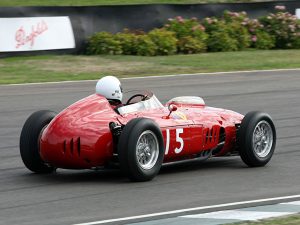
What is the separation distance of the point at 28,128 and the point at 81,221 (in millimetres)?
2484

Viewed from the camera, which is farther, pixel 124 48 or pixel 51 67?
pixel 124 48

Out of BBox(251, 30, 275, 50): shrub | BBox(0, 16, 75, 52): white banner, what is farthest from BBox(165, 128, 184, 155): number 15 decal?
BBox(251, 30, 275, 50): shrub

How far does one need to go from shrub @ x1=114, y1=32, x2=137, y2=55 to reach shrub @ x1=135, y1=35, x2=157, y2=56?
0.11m

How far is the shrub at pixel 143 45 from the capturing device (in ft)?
78.5

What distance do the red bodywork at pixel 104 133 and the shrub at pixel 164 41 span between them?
14.0m

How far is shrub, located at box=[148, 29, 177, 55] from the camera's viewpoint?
953 inches

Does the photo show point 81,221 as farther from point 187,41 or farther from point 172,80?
point 187,41

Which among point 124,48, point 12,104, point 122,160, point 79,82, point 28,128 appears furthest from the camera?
point 124,48

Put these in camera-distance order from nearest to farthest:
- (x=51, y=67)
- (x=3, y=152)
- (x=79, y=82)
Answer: (x=3, y=152), (x=79, y=82), (x=51, y=67)

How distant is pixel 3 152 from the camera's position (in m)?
11.3

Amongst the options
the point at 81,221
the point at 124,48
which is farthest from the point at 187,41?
the point at 81,221

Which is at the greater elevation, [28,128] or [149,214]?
[28,128]

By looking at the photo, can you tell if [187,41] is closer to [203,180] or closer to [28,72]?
[28,72]

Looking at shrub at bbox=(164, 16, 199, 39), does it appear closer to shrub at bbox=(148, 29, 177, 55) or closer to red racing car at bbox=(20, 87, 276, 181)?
shrub at bbox=(148, 29, 177, 55)
